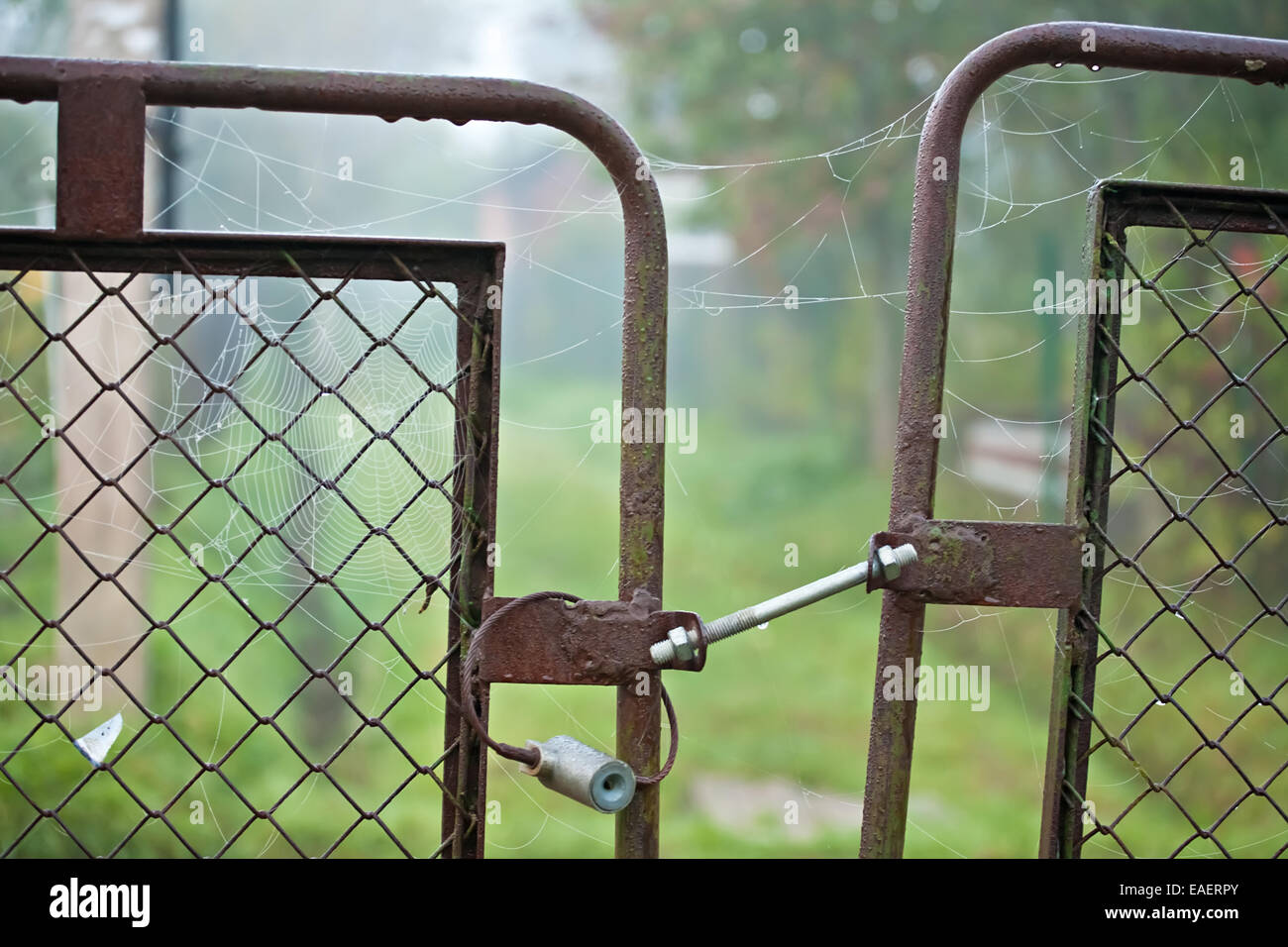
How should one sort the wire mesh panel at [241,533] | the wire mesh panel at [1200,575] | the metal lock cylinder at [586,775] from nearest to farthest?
1. the metal lock cylinder at [586,775]
2. the wire mesh panel at [241,533]
3. the wire mesh panel at [1200,575]

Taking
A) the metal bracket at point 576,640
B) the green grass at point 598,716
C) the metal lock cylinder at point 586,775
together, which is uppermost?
the metal bracket at point 576,640

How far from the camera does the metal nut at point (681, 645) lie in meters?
1.17

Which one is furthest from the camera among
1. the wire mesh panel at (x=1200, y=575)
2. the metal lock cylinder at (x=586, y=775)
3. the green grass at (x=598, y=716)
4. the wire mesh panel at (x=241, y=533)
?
the wire mesh panel at (x=1200, y=575)

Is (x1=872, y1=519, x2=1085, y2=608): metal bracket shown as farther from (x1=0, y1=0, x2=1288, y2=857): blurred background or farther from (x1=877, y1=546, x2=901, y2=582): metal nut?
(x1=0, y1=0, x2=1288, y2=857): blurred background

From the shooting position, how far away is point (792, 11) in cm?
741

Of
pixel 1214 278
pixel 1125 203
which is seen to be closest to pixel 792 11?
pixel 1214 278

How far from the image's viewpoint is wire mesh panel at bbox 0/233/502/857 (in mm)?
1266

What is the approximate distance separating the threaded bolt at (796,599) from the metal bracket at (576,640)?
2 centimetres

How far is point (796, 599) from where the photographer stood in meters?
1.16

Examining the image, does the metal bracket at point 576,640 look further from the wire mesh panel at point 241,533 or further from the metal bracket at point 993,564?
the metal bracket at point 993,564

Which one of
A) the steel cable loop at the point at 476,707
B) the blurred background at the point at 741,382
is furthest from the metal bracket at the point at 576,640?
the blurred background at the point at 741,382

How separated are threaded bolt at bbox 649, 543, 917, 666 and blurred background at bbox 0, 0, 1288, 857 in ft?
5.30

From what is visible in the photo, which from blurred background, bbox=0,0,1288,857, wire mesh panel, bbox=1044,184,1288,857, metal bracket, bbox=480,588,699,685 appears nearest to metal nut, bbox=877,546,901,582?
metal bracket, bbox=480,588,699,685
